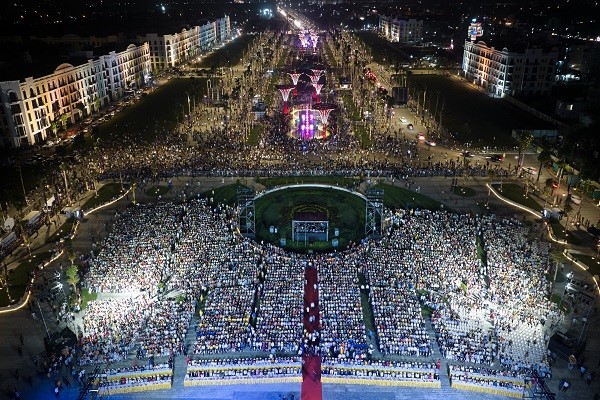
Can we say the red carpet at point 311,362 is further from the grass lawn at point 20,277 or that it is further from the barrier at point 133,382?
the grass lawn at point 20,277

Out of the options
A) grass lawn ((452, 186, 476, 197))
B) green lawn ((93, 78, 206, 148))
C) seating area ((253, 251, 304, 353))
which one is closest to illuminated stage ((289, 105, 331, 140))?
green lawn ((93, 78, 206, 148))

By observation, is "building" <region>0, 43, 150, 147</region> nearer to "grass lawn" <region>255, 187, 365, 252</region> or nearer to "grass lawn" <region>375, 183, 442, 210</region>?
"grass lawn" <region>255, 187, 365, 252</region>


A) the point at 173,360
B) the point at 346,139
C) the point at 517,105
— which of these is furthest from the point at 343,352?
the point at 517,105

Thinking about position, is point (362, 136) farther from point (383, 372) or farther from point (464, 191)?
point (383, 372)

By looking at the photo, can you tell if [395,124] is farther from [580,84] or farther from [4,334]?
[4,334]

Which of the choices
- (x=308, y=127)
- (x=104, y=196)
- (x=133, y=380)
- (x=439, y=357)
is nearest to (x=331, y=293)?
(x=439, y=357)

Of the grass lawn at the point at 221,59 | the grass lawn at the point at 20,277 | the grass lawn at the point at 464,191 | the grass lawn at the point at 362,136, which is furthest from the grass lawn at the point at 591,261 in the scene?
the grass lawn at the point at 221,59
